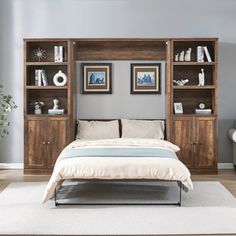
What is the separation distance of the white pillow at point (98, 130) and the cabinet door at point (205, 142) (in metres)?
1.18

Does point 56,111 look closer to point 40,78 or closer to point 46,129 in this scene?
point 46,129

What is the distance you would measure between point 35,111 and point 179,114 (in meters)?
2.12

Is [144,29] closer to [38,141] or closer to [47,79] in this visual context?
[47,79]

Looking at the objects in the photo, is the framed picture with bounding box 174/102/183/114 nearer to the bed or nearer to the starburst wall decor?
the bed

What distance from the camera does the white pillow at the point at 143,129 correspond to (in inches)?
272

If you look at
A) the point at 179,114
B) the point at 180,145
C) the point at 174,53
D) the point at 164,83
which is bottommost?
the point at 180,145

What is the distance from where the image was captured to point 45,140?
6.77m

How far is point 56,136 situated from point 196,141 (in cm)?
201

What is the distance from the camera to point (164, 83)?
7.16 meters

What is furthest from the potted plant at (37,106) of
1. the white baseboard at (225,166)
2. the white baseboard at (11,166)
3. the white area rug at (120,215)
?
the white baseboard at (225,166)

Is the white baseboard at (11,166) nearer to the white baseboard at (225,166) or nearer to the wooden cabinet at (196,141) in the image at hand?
the wooden cabinet at (196,141)

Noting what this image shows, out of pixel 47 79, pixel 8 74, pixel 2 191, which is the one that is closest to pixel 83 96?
pixel 47 79

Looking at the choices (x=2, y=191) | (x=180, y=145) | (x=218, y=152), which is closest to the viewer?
(x=2, y=191)

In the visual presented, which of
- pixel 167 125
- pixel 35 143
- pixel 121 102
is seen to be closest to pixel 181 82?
pixel 167 125
